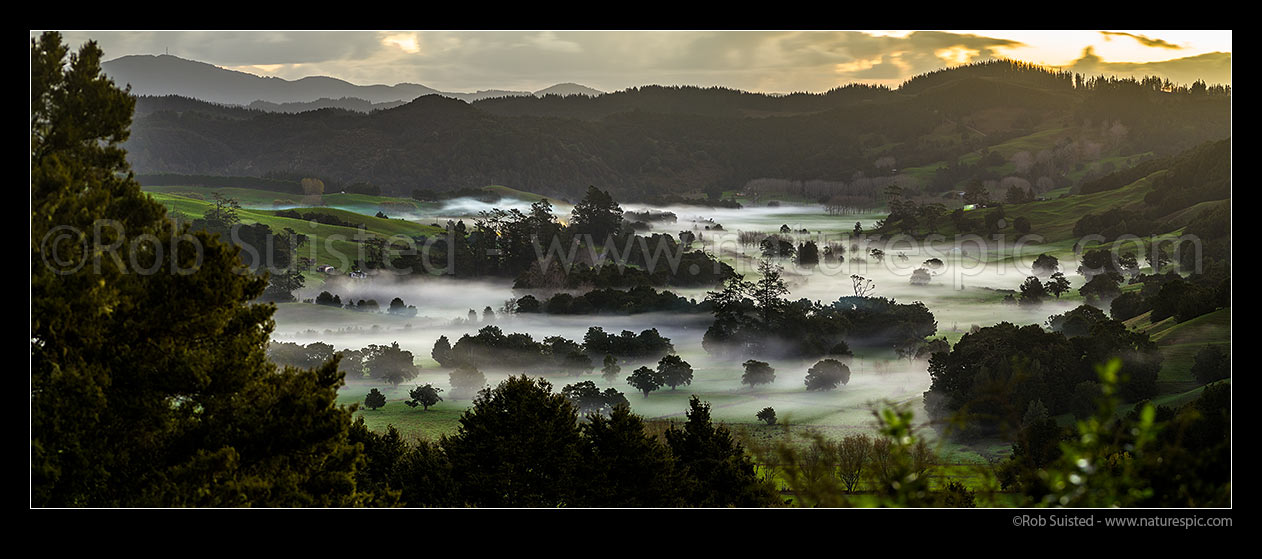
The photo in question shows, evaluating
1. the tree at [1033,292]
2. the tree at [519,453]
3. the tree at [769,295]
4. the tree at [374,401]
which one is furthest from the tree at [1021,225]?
the tree at [519,453]

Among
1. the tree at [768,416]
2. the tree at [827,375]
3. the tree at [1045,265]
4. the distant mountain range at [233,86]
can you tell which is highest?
the distant mountain range at [233,86]

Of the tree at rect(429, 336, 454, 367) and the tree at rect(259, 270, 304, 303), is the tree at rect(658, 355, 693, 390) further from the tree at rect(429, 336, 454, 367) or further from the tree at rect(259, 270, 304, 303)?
the tree at rect(259, 270, 304, 303)

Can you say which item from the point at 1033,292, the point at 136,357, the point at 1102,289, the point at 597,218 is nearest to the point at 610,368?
the point at 597,218

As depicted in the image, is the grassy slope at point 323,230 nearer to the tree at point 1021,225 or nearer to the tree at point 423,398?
the tree at point 423,398

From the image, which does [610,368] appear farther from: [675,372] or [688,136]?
[688,136]
